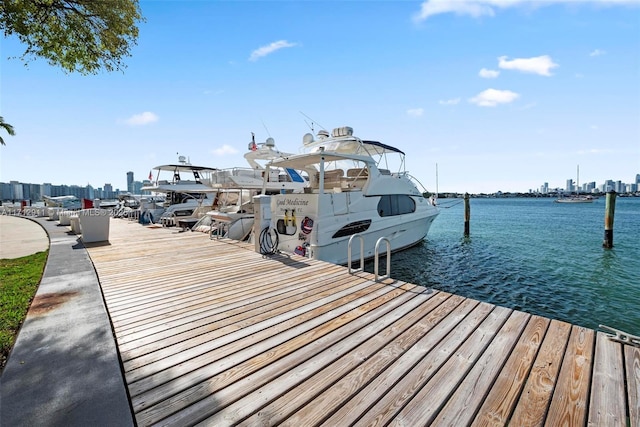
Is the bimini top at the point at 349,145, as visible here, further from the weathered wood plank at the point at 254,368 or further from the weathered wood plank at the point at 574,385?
the weathered wood plank at the point at 574,385

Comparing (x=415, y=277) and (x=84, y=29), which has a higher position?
(x=84, y=29)

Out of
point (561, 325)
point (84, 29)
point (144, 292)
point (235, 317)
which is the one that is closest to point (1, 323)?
point (144, 292)

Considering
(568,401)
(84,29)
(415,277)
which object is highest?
(84,29)

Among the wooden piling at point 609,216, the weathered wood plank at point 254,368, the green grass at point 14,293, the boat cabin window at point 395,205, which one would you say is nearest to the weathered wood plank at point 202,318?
the weathered wood plank at point 254,368

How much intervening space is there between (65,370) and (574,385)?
4.30 metres

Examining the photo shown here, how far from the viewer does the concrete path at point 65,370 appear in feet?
6.60

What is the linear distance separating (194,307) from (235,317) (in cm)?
79

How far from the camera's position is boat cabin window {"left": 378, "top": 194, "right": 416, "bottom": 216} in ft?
38.1

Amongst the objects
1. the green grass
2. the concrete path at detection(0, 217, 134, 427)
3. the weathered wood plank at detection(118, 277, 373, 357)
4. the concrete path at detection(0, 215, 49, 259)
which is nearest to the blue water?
the weathered wood plank at detection(118, 277, 373, 357)

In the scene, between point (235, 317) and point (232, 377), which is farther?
point (235, 317)

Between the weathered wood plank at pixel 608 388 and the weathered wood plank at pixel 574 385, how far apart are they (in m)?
0.05

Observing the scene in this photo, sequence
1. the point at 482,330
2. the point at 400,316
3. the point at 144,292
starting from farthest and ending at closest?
the point at 144,292
the point at 400,316
the point at 482,330

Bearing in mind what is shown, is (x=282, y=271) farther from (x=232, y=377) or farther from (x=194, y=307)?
(x=232, y=377)

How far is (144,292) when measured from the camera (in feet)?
15.6
